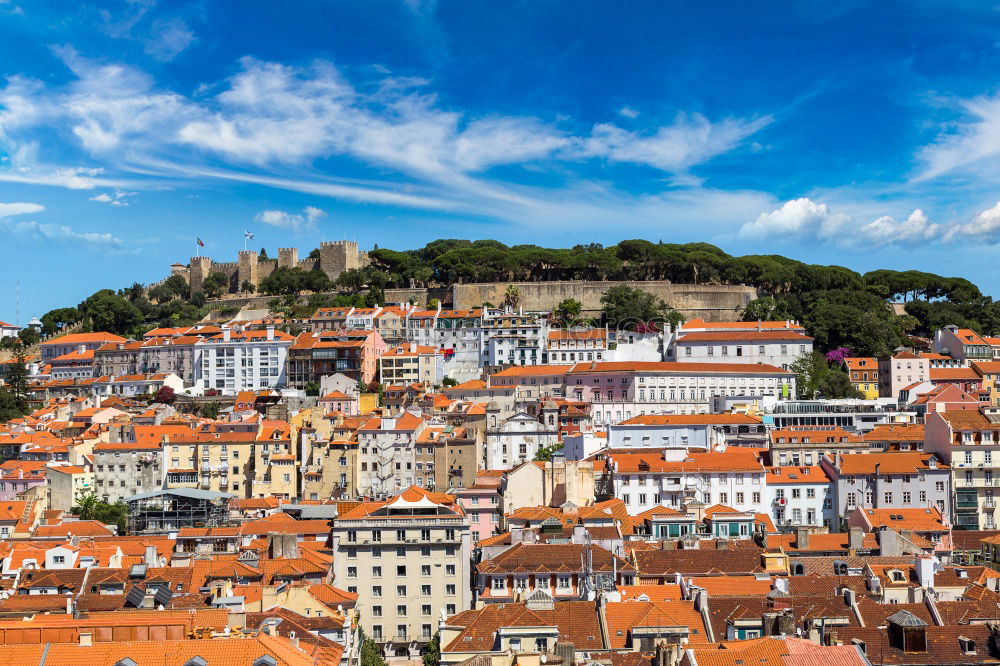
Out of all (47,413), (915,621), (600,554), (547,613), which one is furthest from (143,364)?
(915,621)

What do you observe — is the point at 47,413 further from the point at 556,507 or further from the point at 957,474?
the point at 957,474

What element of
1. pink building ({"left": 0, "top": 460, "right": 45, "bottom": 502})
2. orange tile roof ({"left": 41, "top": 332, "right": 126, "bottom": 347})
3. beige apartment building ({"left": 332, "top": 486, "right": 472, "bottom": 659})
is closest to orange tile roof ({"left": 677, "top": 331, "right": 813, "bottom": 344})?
pink building ({"left": 0, "top": 460, "right": 45, "bottom": 502})

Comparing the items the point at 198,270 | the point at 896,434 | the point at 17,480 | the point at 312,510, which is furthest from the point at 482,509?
the point at 198,270

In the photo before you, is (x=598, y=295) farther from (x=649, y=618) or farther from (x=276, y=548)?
(x=649, y=618)

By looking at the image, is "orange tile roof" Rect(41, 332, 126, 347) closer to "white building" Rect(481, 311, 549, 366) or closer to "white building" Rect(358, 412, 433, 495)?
"white building" Rect(481, 311, 549, 366)

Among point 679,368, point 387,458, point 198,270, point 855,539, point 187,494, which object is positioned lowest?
point 855,539

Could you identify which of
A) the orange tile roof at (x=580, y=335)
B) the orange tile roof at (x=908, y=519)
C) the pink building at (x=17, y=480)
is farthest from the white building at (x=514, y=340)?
the orange tile roof at (x=908, y=519)
